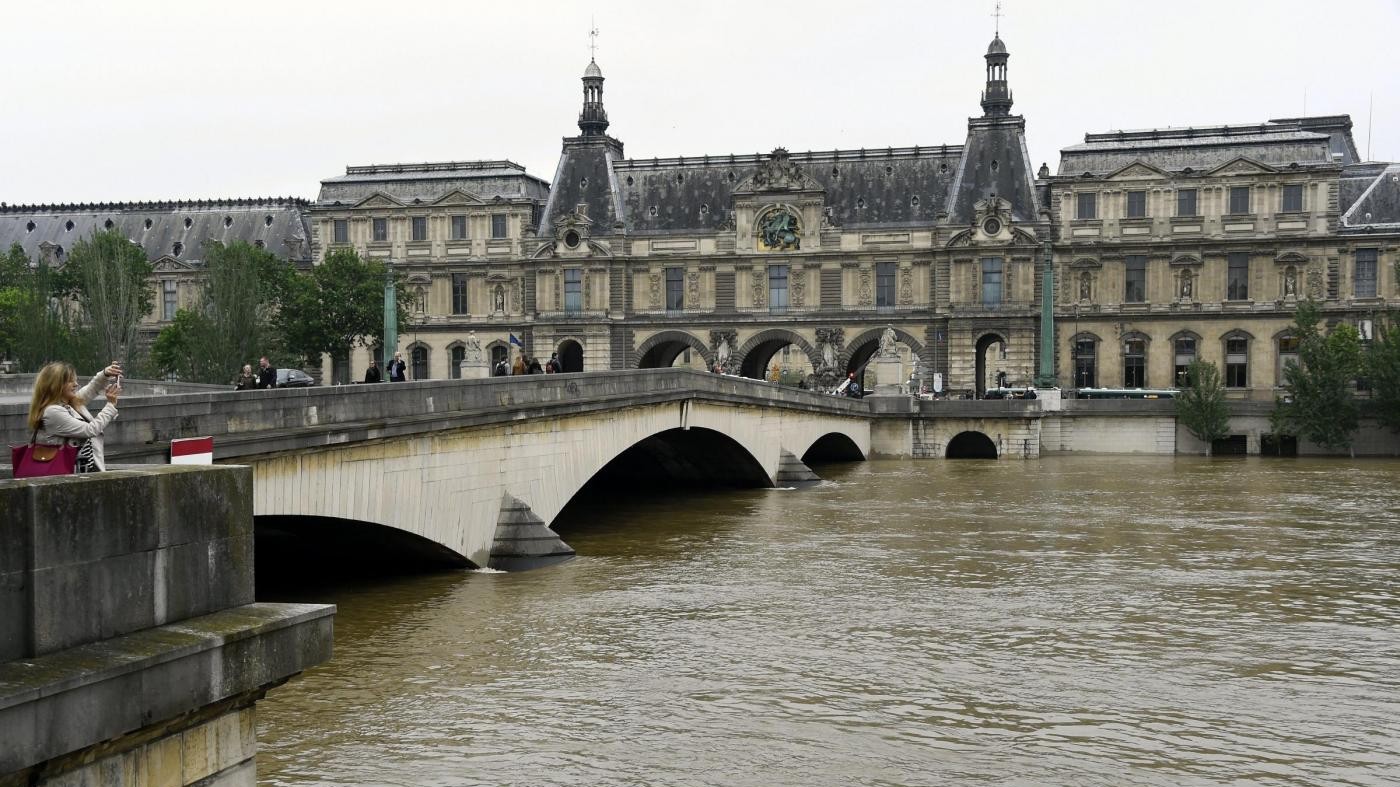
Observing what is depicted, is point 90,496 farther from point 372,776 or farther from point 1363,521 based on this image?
point 1363,521

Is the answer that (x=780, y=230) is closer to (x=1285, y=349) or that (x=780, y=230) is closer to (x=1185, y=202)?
(x=1185, y=202)

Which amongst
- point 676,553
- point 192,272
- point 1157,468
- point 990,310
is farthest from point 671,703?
point 192,272

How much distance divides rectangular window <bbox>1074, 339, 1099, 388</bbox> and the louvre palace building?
11cm

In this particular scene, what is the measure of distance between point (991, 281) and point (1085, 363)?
6608 millimetres

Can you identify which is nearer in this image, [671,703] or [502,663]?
[671,703]

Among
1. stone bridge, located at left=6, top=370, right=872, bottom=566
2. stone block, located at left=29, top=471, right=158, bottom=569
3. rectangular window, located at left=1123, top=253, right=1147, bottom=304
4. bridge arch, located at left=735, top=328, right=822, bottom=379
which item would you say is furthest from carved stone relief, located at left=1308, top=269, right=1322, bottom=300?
stone block, located at left=29, top=471, right=158, bottom=569

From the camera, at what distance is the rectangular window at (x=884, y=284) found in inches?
3169

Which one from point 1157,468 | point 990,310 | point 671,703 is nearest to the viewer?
point 671,703

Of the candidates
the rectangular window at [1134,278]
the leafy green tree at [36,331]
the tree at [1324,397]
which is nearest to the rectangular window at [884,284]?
the rectangular window at [1134,278]

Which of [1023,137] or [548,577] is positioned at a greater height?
[1023,137]

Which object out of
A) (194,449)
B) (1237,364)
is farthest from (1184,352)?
(194,449)

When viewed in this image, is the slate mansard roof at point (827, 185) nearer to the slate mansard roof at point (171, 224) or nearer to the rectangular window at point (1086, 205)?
the rectangular window at point (1086, 205)

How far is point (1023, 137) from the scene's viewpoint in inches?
3172

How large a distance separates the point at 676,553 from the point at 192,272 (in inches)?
2509
